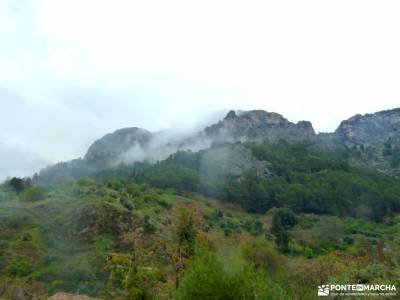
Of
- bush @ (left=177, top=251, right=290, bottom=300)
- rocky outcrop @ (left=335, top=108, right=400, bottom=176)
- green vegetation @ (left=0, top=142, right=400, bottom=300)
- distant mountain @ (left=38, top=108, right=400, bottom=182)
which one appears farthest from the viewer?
distant mountain @ (left=38, top=108, right=400, bottom=182)

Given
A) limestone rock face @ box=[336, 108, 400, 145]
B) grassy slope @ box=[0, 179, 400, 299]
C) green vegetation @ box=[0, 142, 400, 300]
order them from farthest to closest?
limestone rock face @ box=[336, 108, 400, 145] → grassy slope @ box=[0, 179, 400, 299] → green vegetation @ box=[0, 142, 400, 300]

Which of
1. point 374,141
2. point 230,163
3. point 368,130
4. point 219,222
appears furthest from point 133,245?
point 368,130

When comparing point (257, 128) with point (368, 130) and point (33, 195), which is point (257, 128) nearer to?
point (368, 130)

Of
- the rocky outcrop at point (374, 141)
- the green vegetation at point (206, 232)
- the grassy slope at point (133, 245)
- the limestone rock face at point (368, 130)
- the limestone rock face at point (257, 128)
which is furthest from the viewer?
the limestone rock face at point (368, 130)

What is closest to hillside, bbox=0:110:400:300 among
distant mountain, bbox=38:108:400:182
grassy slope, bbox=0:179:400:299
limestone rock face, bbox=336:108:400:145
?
grassy slope, bbox=0:179:400:299

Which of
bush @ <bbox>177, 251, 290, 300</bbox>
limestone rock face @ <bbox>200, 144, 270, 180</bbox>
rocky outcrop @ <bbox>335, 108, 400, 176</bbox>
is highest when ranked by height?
rocky outcrop @ <bbox>335, 108, 400, 176</bbox>

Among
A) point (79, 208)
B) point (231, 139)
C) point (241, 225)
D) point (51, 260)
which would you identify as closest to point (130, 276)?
point (51, 260)

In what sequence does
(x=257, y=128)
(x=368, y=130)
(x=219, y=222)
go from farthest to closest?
1. (x=368, y=130)
2. (x=257, y=128)
3. (x=219, y=222)

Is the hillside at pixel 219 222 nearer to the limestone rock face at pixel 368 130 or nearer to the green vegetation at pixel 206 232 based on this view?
the green vegetation at pixel 206 232

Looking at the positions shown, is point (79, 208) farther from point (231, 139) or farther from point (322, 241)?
point (231, 139)

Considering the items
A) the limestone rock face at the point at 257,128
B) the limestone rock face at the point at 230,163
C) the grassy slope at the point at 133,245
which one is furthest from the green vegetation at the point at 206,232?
the limestone rock face at the point at 257,128

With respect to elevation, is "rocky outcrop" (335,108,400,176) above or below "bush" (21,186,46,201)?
above

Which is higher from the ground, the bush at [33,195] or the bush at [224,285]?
the bush at [33,195]

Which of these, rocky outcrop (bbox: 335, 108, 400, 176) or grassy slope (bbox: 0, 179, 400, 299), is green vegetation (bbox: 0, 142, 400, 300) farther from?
rocky outcrop (bbox: 335, 108, 400, 176)
